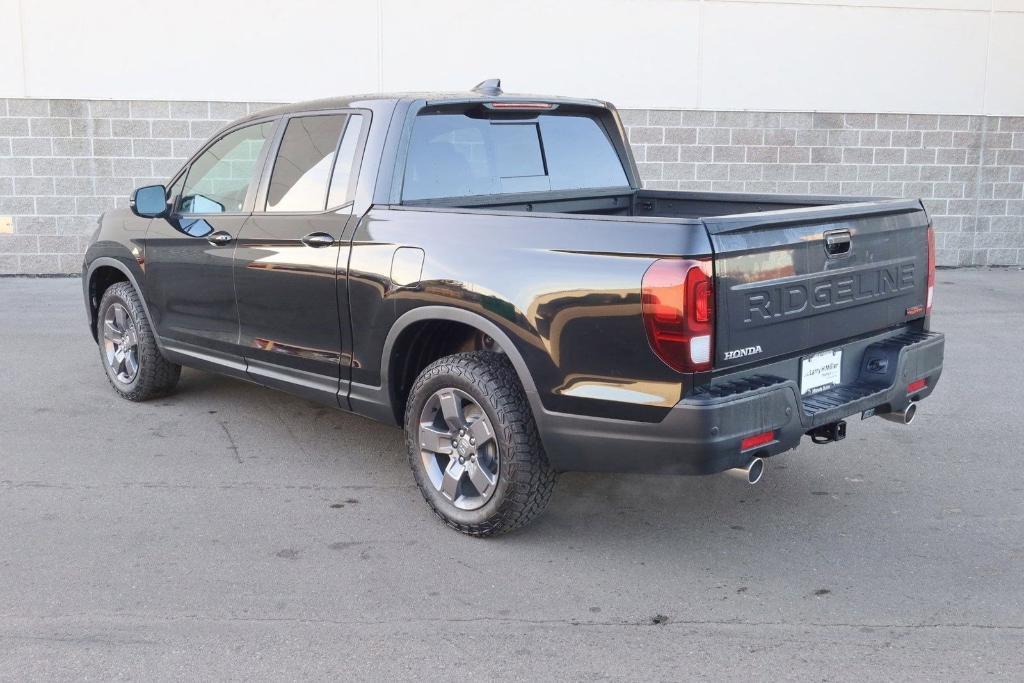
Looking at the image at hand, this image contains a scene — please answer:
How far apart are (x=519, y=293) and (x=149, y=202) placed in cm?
281

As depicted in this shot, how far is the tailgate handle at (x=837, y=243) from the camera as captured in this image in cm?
402

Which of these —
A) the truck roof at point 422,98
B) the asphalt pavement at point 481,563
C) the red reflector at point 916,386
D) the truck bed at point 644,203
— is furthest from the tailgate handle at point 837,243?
the truck roof at point 422,98

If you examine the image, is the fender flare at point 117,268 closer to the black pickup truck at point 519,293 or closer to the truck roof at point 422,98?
the black pickup truck at point 519,293

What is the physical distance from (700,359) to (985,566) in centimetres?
154

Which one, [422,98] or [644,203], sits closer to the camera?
[422,98]

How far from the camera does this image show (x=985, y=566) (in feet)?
13.3

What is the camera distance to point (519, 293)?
13.0ft

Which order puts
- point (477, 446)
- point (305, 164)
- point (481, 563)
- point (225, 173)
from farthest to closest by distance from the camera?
point (225, 173)
point (305, 164)
point (477, 446)
point (481, 563)

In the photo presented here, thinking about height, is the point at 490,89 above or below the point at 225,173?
above

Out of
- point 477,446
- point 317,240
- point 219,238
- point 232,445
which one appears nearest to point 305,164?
point 317,240

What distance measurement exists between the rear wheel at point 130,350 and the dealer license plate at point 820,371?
→ 400cm

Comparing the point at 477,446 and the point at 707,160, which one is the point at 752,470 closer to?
the point at 477,446

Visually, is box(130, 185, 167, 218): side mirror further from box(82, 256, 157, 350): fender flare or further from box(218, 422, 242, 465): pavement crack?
box(218, 422, 242, 465): pavement crack

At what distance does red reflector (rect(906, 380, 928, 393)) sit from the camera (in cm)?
441
